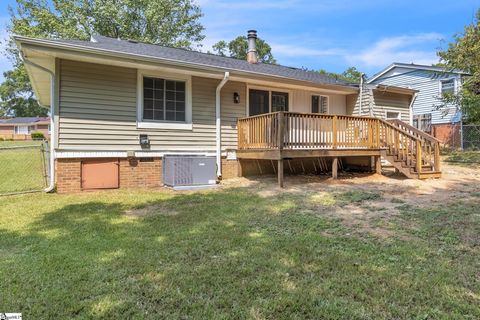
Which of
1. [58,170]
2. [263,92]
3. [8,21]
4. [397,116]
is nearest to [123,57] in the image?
[58,170]

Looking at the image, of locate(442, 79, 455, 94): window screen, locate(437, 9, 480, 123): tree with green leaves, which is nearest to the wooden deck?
locate(437, 9, 480, 123): tree with green leaves

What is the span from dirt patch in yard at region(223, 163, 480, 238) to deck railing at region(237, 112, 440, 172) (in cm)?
81

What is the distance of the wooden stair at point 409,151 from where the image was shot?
8648 millimetres

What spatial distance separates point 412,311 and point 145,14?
82.0ft

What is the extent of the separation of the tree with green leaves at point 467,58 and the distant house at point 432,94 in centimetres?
337

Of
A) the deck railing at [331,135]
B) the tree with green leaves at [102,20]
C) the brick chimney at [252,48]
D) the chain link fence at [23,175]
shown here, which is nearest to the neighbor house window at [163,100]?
the deck railing at [331,135]

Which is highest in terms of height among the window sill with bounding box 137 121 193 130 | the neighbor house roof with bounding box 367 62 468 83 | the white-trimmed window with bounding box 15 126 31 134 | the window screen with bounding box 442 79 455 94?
the neighbor house roof with bounding box 367 62 468 83

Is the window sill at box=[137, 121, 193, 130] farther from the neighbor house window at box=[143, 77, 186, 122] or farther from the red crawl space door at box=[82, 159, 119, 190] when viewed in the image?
the red crawl space door at box=[82, 159, 119, 190]

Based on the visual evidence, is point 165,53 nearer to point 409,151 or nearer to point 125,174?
point 125,174

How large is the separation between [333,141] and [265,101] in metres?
2.59

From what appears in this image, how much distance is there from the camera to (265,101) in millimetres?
10258

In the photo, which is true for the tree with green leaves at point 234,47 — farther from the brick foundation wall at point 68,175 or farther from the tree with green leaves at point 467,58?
the brick foundation wall at point 68,175

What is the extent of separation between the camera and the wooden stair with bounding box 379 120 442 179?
8648 millimetres

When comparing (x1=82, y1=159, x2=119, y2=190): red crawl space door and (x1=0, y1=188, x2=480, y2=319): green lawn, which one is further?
(x1=82, y1=159, x2=119, y2=190): red crawl space door
